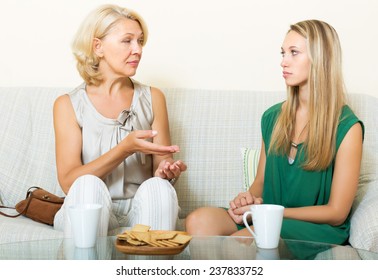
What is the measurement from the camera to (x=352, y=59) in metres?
2.87

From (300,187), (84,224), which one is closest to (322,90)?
(300,187)

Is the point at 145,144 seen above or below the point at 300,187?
above

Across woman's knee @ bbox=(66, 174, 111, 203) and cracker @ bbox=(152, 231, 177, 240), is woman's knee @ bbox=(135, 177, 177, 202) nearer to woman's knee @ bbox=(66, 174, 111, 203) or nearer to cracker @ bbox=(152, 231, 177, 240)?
woman's knee @ bbox=(66, 174, 111, 203)

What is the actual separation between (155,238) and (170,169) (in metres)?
0.57

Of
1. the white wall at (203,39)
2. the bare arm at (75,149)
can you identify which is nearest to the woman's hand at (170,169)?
the bare arm at (75,149)

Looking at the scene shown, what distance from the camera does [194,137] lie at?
8.45 ft

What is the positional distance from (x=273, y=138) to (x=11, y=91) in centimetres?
108

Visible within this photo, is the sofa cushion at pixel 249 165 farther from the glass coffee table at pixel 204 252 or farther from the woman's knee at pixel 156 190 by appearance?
the glass coffee table at pixel 204 252

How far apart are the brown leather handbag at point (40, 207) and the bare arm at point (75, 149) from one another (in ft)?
0.20

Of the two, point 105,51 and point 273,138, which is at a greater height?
point 105,51

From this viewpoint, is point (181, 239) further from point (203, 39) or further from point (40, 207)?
A: point (203, 39)

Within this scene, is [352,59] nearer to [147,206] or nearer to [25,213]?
[147,206]

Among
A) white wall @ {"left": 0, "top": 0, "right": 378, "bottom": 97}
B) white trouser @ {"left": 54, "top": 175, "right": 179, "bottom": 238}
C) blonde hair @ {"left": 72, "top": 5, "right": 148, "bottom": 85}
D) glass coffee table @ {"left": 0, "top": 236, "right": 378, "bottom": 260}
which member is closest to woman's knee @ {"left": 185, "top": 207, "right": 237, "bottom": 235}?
white trouser @ {"left": 54, "top": 175, "right": 179, "bottom": 238}
